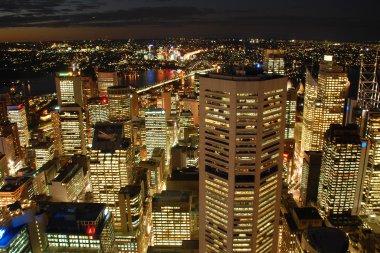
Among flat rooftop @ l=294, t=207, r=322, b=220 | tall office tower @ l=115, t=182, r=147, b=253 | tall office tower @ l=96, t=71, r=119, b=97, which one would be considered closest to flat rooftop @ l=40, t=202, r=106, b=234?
tall office tower @ l=115, t=182, r=147, b=253

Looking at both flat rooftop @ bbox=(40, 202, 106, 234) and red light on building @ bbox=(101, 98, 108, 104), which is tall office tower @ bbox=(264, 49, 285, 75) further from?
flat rooftop @ bbox=(40, 202, 106, 234)

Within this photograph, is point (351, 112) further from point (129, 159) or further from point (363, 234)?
point (129, 159)

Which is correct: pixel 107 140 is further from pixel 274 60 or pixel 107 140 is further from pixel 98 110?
pixel 274 60

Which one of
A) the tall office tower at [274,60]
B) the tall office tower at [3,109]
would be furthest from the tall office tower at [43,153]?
the tall office tower at [274,60]

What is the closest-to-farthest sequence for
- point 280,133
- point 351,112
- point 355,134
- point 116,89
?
point 280,133, point 355,134, point 351,112, point 116,89

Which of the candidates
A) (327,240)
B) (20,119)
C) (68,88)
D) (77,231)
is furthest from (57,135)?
(327,240)

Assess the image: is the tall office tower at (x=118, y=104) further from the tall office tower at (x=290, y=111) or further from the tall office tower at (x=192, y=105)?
the tall office tower at (x=290, y=111)

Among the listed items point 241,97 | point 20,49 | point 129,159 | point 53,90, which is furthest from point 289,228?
point 20,49
